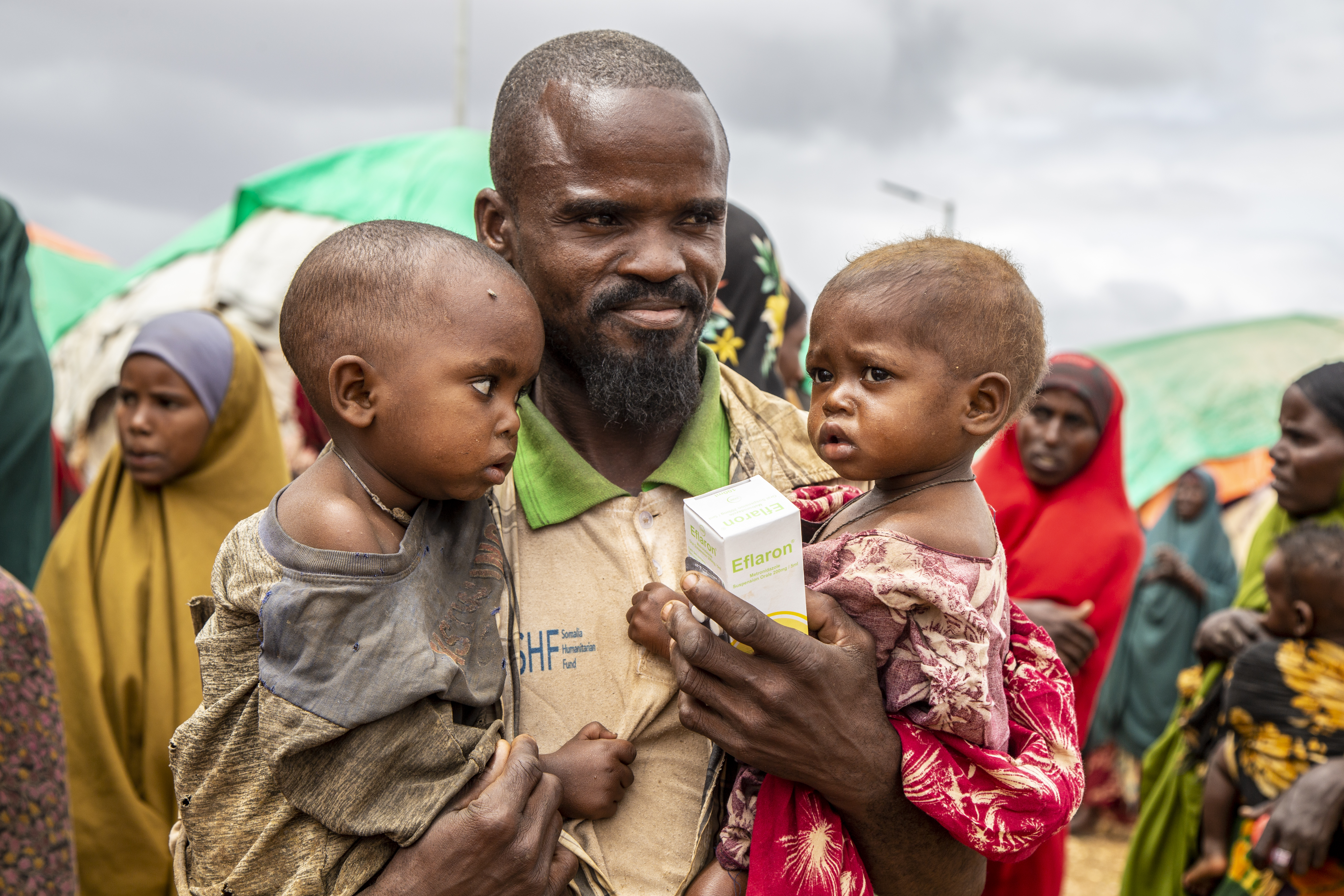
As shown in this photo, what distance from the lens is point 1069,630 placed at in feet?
14.8

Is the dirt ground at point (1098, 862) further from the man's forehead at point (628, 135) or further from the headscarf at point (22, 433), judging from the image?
the man's forehead at point (628, 135)

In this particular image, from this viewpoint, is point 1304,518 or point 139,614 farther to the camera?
point 1304,518

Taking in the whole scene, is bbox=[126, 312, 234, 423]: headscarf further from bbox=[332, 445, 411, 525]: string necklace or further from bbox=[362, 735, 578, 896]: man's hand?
bbox=[362, 735, 578, 896]: man's hand

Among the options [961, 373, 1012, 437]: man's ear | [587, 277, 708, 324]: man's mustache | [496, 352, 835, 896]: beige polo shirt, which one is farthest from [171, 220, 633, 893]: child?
[961, 373, 1012, 437]: man's ear

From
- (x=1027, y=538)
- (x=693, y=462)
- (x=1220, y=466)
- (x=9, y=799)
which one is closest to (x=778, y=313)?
(x=1027, y=538)

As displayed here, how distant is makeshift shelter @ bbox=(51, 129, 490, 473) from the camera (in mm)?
8305

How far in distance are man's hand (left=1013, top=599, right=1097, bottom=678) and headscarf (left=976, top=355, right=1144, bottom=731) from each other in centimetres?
7

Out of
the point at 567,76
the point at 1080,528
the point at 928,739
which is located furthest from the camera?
the point at 1080,528

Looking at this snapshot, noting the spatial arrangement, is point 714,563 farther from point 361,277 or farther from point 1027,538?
point 1027,538

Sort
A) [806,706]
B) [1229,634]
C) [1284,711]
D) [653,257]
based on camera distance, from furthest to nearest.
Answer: [1229,634], [1284,711], [653,257], [806,706]

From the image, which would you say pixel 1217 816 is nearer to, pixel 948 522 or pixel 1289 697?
pixel 1289 697

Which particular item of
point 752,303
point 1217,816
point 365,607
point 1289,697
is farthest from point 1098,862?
point 365,607

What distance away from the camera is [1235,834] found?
4.93m

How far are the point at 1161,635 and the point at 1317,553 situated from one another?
253 inches
